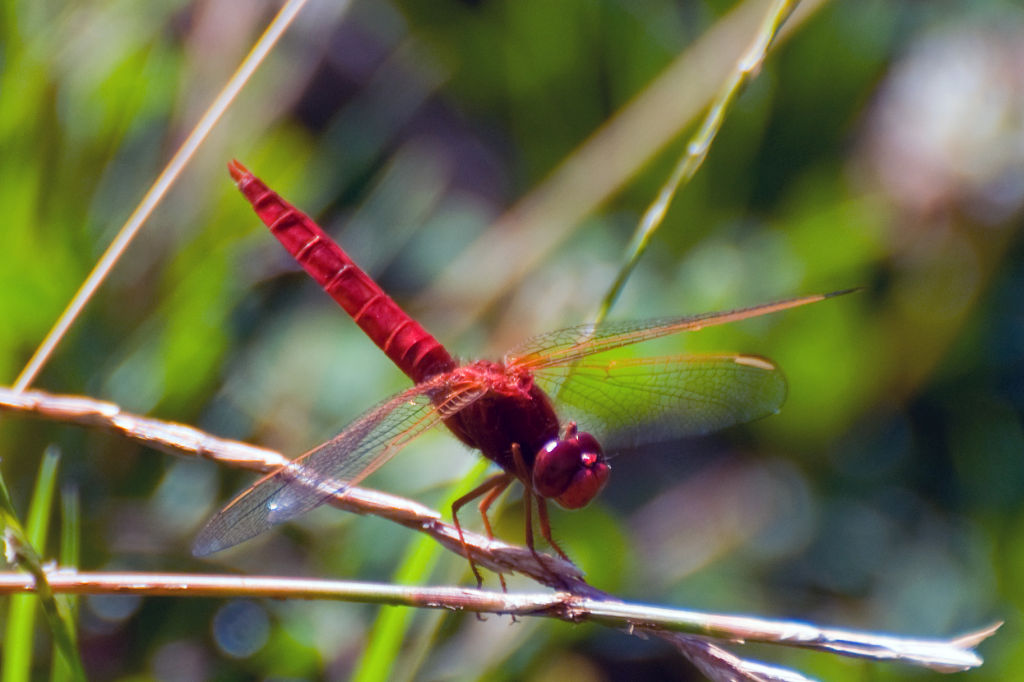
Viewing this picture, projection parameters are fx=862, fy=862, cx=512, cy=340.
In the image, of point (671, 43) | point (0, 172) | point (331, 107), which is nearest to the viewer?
point (0, 172)

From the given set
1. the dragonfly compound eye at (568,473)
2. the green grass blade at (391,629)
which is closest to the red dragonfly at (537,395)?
the dragonfly compound eye at (568,473)

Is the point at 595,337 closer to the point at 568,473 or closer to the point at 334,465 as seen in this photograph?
the point at 568,473

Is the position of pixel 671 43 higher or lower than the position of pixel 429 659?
higher

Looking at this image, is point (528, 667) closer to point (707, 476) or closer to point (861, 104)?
point (707, 476)

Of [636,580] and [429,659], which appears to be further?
[636,580]

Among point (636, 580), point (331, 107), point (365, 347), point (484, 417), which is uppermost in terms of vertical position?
point (331, 107)

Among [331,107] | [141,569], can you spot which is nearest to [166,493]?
[141,569]

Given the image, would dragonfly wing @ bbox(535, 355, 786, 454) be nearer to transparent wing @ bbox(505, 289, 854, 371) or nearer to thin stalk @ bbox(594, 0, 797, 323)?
transparent wing @ bbox(505, 289, 854, 371)

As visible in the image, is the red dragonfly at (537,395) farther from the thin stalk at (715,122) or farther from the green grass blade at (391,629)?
the thin stalk at (715,122)
